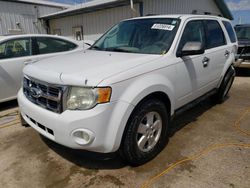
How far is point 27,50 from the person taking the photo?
4934 millimetres

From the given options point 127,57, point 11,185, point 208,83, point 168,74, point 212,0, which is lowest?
point 11,185

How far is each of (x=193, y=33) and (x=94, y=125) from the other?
2.34m

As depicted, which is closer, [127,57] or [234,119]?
[127,57]

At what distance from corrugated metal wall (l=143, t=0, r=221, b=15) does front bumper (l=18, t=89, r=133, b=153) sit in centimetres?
848

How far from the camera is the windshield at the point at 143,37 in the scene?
9.80 ft

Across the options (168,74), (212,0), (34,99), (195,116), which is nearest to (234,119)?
(195,116)

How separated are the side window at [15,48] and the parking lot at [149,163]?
1.70 meters

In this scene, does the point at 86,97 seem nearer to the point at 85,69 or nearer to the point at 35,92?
the point at 85,69

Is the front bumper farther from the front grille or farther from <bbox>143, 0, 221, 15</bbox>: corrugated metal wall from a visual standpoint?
<bbox>143, 0, 221, 15</bbox>: corrugated metal wall

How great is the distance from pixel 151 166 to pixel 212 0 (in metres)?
16.1

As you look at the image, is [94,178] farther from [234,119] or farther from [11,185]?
[234,119]

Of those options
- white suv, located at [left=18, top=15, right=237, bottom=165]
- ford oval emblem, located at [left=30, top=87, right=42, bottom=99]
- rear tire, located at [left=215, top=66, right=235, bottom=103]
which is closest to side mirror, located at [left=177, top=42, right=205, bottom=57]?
white suv, located at [left=18, top=15, right=237, bottom=165]

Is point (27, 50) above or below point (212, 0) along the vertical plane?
below

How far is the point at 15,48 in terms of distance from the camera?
4.77m
